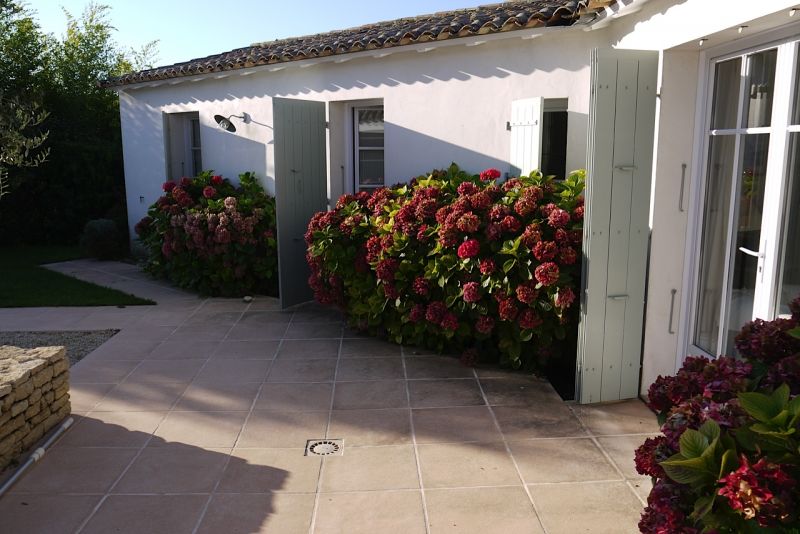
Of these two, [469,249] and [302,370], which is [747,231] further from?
[302,370]

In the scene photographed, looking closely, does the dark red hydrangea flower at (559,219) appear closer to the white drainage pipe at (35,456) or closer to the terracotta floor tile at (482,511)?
the terracotta floor tile at (482,511)

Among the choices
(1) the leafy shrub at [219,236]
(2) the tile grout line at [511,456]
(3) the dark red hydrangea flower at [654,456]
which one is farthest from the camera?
(1) the leafy shrub at [219,236]

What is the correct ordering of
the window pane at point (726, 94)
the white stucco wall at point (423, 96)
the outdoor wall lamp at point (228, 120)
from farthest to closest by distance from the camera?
the outdoor wall lamp at point (228, 120)
the white stucco wall at point (423, 96)
the window pane at point (726, 94)

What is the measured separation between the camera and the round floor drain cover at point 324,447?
4520mm

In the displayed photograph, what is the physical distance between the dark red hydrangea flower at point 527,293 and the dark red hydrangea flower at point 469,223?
2.29ft

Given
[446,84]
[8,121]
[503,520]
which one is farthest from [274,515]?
[8,121]

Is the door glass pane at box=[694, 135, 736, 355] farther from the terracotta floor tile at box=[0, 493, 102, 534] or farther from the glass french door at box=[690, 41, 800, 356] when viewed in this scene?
the terracotta floor tile at box=[0, 493, 102, 534]

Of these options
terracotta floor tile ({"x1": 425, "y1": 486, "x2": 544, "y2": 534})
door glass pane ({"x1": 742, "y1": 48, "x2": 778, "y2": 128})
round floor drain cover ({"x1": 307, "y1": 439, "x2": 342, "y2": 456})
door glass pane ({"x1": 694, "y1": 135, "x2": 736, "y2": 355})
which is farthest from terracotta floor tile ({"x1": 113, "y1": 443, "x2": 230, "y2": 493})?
door glass pane ({"x1": 742, "y1": 48, "x2": 778, "y2": 128})

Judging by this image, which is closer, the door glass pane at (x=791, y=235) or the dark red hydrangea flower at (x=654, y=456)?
the dark red hydrangea flower at (x=654, y=456)

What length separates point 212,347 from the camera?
273 inches

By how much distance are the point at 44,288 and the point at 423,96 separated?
21.9ft

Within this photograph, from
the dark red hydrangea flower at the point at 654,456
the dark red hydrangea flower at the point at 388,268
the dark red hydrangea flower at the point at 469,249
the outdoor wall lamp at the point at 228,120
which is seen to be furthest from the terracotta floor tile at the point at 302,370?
the outdoor wall lamp at the point at 228,120

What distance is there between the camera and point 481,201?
5.94m

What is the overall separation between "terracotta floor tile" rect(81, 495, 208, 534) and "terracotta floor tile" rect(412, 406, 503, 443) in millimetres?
1637
